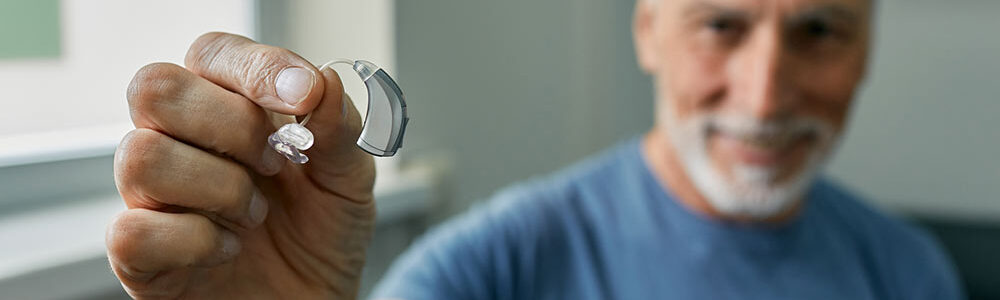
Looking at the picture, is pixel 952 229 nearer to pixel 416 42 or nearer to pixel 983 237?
pixel 983 237

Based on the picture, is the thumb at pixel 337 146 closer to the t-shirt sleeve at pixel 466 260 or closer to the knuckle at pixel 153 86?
the knuckle at pixel 153 86

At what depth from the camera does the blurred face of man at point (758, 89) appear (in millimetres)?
1275

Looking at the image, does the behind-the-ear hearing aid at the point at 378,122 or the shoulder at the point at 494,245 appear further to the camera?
the shoulder at the point at 494,245

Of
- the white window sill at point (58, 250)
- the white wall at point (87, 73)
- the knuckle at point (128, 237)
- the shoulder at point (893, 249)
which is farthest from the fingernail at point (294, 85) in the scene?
the shoulder at point (893, 249)

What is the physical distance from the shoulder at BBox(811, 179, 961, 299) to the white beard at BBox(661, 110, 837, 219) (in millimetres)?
140

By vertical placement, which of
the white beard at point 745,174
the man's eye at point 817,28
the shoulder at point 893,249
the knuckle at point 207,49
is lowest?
the shoulder at point 893,249

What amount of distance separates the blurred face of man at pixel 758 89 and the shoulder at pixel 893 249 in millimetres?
130

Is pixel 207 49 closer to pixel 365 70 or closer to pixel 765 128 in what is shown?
pixel 365 70

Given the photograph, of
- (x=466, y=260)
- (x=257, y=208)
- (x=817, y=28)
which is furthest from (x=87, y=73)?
(x=817, y=28)

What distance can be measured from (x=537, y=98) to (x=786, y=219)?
0.69 meters

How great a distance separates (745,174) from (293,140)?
2.99 ft

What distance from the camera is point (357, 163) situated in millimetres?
646

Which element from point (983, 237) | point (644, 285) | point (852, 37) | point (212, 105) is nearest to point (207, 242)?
point (212, 105)

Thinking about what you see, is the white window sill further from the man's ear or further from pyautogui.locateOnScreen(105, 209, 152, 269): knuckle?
the man's ear
